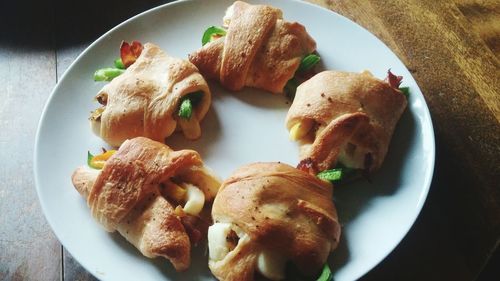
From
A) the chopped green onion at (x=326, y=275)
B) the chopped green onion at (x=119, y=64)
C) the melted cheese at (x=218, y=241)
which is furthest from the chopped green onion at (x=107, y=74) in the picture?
the chopped green onion at (x=326, y=275)

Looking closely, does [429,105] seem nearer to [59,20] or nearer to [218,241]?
[218,241]

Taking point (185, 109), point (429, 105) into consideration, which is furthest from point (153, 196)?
point (429, 105)

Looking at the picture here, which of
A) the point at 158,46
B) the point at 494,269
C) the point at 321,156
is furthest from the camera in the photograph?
the point at 158,46

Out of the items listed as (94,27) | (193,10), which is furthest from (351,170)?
(94,27)

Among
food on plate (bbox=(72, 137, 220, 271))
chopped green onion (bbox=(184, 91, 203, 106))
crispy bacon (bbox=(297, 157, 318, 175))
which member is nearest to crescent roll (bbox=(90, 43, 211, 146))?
chopped green onion (bbox=(184, 91, 203, 106))

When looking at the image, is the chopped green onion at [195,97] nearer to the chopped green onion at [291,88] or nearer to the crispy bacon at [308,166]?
the chopped green onion at [291,88]

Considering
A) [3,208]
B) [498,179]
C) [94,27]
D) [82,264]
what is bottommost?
[3,208]

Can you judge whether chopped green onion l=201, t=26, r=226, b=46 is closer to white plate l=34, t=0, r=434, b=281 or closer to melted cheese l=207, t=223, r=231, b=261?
white plate l=34, t=0, r=434, b=281

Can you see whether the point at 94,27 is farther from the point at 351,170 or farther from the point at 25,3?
the point at 351,170
